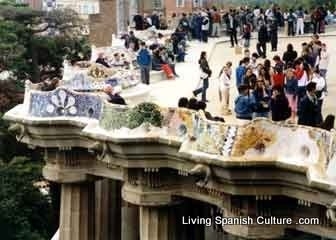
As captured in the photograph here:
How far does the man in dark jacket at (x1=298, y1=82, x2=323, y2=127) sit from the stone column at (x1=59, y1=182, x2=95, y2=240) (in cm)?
814

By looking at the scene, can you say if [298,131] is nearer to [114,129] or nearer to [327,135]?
→ [327,135]

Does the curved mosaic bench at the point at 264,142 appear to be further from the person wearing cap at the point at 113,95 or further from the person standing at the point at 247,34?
the person standing at the point at 247,34

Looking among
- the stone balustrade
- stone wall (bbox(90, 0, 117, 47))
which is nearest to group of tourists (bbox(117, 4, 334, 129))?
the stone balustrade

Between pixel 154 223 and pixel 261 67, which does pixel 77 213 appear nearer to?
pixel 154 223

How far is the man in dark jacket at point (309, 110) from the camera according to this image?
2042 cm

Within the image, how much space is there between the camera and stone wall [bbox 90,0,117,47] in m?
67.5

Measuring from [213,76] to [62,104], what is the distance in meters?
8.66

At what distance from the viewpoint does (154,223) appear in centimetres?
2411

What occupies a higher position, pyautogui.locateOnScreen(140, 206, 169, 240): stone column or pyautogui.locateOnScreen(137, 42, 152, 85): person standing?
pyautogui.locateOnScreen(137, 42, 152, 85): person standing

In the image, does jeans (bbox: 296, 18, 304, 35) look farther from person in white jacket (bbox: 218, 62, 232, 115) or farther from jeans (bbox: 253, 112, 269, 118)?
jeans (bbox: 253, 112, 269, 118)

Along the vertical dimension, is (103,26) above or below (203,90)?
below

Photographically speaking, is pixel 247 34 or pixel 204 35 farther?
pixel 204 35

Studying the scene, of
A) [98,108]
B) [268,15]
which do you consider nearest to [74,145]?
[98,108]

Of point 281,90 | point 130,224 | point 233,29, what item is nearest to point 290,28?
point 233,29
